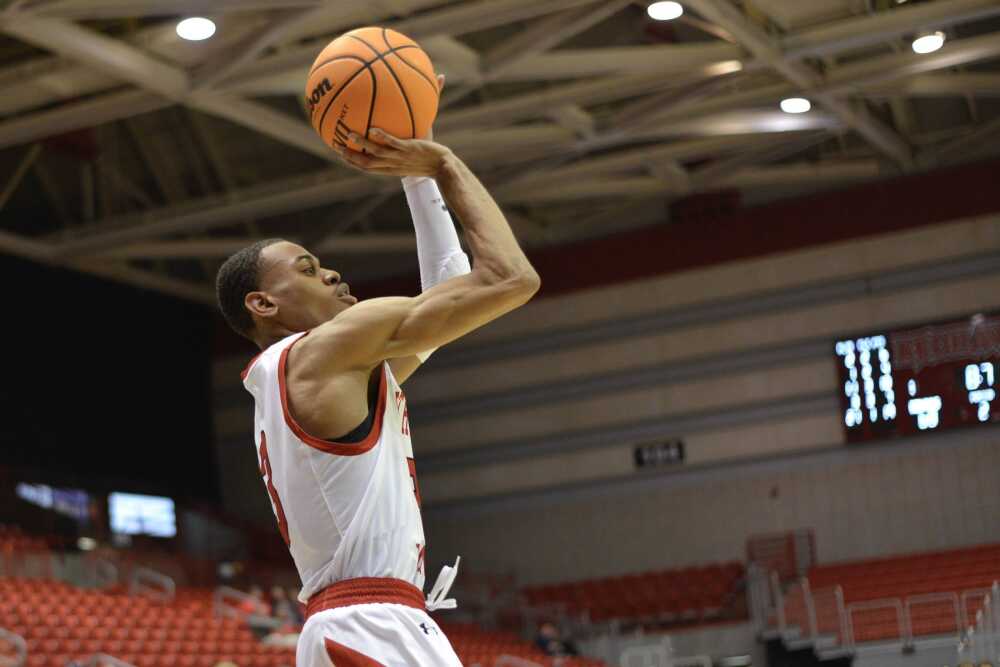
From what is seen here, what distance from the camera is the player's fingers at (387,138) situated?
3121mm

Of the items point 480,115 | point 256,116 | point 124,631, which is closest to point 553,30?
point 480,115

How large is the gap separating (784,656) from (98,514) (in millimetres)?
8278

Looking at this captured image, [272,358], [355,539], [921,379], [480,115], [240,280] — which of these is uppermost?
[480,115]

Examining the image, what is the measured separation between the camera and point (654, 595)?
1884 centimetres

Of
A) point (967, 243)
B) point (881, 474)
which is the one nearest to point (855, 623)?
point (881, 474)

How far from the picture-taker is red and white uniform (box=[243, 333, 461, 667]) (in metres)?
2.97

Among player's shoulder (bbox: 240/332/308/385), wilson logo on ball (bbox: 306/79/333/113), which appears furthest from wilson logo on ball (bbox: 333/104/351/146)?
player's shoulder (bbox: 240/332/308/385)

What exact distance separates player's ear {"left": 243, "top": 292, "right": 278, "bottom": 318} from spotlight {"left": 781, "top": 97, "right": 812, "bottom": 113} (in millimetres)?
13436

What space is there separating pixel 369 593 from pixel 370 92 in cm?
110

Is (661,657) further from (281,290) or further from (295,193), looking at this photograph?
(281,290)

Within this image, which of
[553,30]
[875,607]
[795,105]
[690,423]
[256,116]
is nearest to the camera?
[553,30]

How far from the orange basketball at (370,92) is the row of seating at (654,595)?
15.6m

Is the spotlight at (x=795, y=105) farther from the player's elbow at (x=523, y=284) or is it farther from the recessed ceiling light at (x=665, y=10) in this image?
the player's elbow at (x=523, y=284)

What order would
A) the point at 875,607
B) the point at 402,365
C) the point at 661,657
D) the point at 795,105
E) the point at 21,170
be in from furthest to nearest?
1. the point at 21,170
2. the point at 875,607
3. the point at 795,105
4. the point at 661,657
5. the point at 402,365
